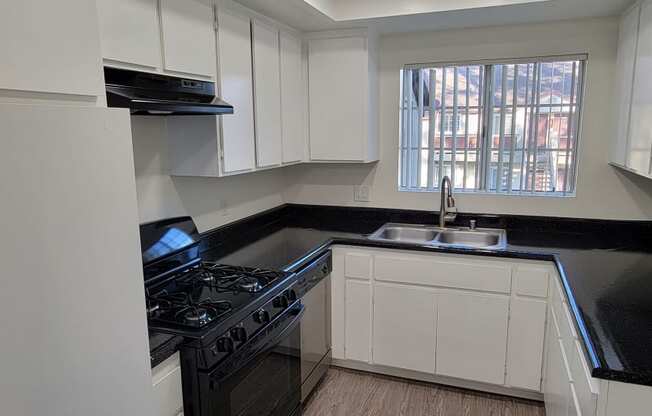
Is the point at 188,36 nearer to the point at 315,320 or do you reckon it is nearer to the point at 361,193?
the point at 315,320

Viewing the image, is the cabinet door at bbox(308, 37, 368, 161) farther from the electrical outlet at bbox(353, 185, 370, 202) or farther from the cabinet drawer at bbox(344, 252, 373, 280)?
the cabinet drawer at bbox(344, 252, 373, 280)

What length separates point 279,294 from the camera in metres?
2.01

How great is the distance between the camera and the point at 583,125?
2.85m

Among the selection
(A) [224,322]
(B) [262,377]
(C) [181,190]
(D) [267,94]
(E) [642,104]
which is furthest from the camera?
(D) [267,94]

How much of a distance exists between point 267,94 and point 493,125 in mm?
1536

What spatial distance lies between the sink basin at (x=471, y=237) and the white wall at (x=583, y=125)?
18cm

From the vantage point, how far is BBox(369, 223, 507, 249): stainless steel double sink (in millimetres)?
2996

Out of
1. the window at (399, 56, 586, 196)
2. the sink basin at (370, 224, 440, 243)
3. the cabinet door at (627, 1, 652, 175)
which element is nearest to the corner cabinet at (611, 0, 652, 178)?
the cabinet door at (627, 1, 652, 175)

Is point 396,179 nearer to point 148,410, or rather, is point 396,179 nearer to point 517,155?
point 517,155

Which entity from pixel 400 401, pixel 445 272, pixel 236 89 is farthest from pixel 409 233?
pixel 236 89

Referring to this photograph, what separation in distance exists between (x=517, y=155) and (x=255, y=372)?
7.33 feet

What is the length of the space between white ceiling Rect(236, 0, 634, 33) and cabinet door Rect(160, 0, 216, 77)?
1.12 feet

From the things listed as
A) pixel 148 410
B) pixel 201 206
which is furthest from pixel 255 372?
pixel 201 206

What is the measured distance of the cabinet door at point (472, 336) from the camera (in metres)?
2.59
